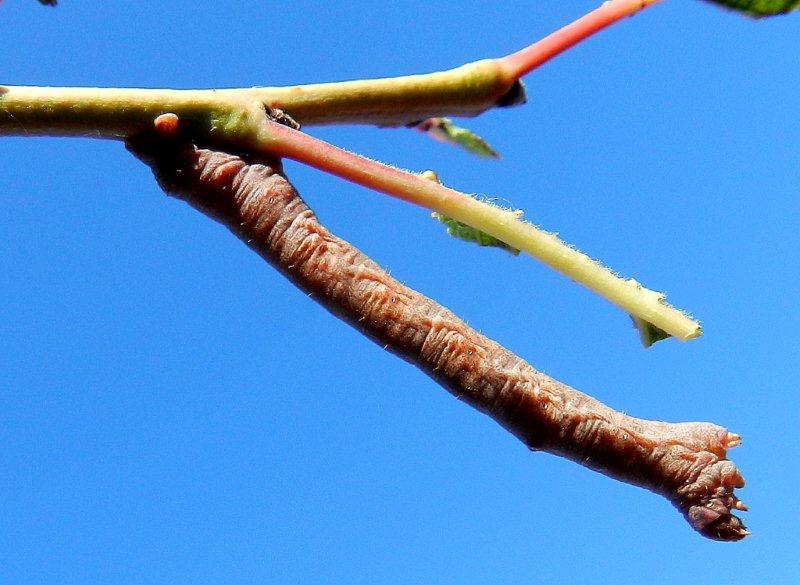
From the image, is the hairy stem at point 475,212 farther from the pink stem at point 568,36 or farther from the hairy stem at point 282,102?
the pink stem at point 568,36

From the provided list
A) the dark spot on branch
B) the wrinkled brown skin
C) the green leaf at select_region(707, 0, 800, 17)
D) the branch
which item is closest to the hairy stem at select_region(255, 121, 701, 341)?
the branch

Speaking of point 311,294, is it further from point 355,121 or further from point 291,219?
point 355,121

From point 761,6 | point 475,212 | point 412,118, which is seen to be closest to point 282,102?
point 412,118

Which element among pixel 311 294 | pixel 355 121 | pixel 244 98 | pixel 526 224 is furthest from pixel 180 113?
pixel 526 224

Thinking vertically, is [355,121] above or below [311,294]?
above

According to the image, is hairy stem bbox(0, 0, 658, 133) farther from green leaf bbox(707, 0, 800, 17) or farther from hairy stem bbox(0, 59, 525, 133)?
green leaf bbox(707, 0, 800, 17)

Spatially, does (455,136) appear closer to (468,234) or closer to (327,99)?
(468,234)
